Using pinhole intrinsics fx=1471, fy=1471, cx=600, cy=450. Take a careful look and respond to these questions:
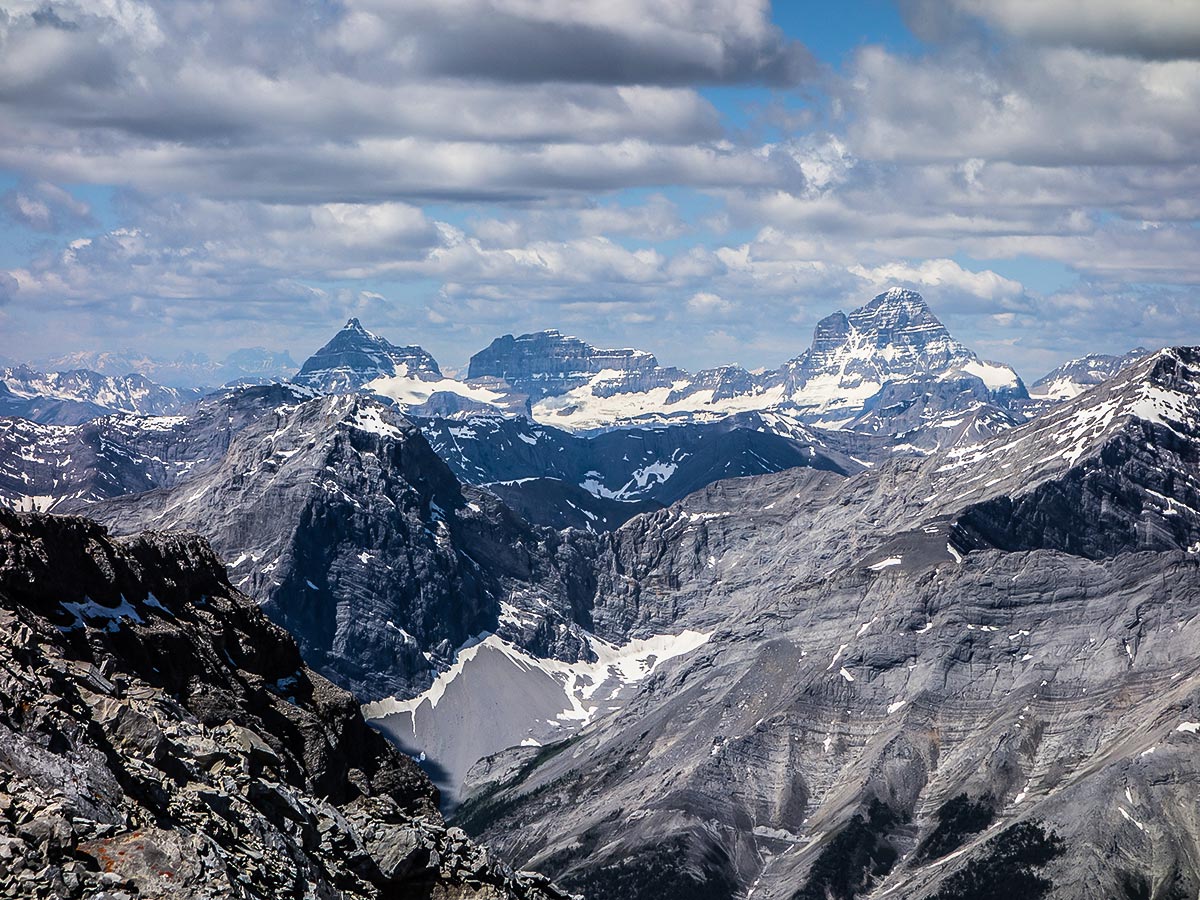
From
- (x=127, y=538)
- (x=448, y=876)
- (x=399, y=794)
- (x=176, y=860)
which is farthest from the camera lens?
(x=127, y=538)

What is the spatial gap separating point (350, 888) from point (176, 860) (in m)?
15.0

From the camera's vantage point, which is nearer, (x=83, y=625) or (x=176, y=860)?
(x=176, y=860)

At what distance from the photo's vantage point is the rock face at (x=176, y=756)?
51.3m

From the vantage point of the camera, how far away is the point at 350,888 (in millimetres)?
65500

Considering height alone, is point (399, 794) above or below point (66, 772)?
below

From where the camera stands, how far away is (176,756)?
64.9 m

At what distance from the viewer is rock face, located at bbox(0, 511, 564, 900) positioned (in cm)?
5134

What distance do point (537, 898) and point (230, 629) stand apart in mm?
47438

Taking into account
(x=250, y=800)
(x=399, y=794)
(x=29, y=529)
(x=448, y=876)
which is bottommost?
(x=399, y=794)

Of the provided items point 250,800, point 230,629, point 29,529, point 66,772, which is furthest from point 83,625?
point 66,772

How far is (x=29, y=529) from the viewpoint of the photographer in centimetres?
10044

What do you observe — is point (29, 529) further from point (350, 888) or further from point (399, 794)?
point (350, 888)

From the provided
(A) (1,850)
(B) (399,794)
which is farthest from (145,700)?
(B) (399,794)

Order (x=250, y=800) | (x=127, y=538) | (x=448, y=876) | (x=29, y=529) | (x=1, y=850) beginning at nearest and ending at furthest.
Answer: (x=1, y=850) → (x=250, y=800) → (x=448, y=876) → (x=29, y=529) → (x=127, y=538)
